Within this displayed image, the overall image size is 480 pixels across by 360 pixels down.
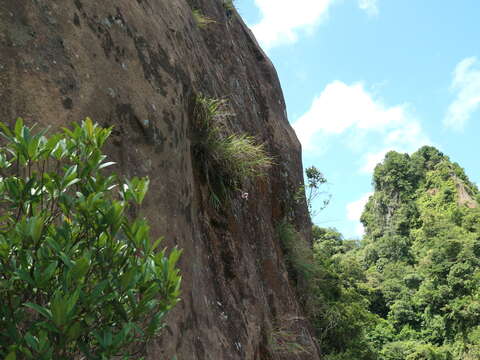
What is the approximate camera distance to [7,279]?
54.3 inches

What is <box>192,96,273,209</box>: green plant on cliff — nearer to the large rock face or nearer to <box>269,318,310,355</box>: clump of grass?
the large rock face

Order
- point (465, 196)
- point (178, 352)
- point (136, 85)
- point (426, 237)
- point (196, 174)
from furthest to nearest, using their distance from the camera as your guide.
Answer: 1. point (465, 196)
2. point (426, 237)
3. point (196, 174)
4. point (136, 85)
5. point (178, 352)

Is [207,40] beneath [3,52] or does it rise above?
above

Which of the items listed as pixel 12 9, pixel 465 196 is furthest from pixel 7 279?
pixel 465 196

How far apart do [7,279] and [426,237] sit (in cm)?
4505

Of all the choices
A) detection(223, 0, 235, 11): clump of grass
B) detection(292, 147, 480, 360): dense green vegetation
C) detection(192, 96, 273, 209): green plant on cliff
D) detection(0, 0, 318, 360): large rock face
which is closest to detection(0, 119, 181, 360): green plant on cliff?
detection(0, 0, 318, 360): large rock face

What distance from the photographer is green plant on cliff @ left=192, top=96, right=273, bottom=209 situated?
4848 millimetres

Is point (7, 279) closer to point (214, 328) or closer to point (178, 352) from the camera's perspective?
point (178, 352)

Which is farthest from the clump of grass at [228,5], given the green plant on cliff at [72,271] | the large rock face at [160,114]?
the green plant on cliff at [72,271]

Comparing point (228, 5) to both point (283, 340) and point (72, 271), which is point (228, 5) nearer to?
point (283, 340)

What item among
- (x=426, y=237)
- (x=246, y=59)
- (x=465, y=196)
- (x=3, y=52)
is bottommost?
(x=3, y=52)

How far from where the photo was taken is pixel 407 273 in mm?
38781

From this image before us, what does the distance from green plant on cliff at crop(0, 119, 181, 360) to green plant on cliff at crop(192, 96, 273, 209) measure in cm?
317

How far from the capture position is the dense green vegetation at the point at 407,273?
13.0 m
